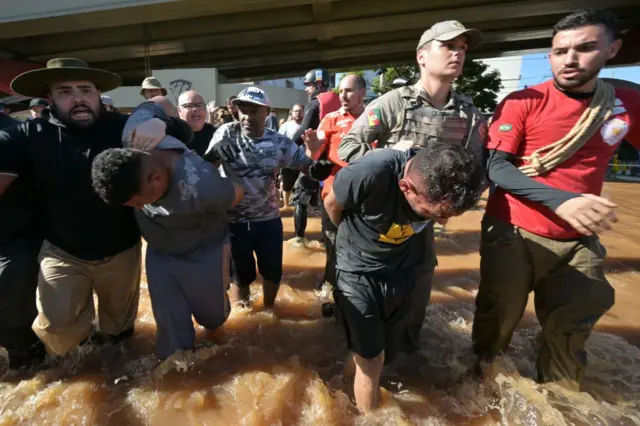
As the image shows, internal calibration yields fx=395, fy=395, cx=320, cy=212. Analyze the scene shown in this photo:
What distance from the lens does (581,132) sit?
202cm

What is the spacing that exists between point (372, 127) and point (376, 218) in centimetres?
66

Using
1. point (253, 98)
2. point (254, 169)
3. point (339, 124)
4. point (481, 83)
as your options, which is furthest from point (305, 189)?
point (481, 83)

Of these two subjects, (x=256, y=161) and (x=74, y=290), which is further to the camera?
(x=256, y=161)

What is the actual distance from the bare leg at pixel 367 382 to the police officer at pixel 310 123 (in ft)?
7.91

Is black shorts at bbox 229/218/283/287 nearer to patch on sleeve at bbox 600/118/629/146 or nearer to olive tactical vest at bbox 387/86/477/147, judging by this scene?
olive tactical vest at bbox 387/86/477/147

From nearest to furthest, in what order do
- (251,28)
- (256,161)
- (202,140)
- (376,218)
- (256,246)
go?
(376,218) < (256,161) < (256,246) < (202,140) < (251,28)

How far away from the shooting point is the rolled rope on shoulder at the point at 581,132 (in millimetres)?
2014

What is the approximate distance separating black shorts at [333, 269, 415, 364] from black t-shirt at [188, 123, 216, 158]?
256 centimetres

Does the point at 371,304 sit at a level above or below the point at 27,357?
above

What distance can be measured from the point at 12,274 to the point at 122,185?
122cm

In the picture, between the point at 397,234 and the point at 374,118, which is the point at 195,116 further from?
the point at 397,234

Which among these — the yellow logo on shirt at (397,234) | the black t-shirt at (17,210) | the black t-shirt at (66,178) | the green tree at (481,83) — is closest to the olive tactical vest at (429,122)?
the yellow logo on shirt at (397,234)

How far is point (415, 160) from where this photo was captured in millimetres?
1752

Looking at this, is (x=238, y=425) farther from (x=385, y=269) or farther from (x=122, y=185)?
(x=122, y=185)
